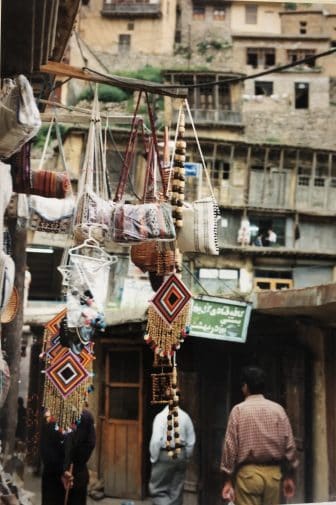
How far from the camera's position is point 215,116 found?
25969 millimetres

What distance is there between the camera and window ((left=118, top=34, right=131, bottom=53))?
2502 cm

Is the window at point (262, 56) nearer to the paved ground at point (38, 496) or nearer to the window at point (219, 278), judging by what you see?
the window at point (219, 278)

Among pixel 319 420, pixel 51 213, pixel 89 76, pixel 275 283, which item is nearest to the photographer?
pixel 89 76

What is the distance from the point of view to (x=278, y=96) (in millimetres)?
28500

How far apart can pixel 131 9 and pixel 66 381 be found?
21010 millimetres

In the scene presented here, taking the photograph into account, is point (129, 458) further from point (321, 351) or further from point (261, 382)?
point (261, 382)

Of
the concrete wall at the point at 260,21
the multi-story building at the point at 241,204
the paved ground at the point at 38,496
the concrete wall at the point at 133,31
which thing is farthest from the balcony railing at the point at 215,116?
the paved ground at the point at 38,496

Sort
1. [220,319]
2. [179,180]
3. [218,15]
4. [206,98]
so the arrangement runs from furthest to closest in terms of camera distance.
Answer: [218,15]
[206,98]
[220,319]
[179,180]

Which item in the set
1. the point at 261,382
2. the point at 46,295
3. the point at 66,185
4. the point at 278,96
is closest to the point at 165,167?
the point at 66,185

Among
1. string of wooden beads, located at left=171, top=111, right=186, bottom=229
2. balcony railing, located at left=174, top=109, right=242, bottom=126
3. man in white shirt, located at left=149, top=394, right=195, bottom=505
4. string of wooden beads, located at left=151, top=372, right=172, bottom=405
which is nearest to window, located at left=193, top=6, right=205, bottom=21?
balcony railing, located at left=174, top=109, right=242, bottom=126

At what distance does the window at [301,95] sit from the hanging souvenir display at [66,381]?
25.1 m

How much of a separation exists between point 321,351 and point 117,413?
3209mm

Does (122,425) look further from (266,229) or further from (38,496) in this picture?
(266,229)

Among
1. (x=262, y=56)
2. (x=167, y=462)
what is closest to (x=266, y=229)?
(x=262, y=56)
